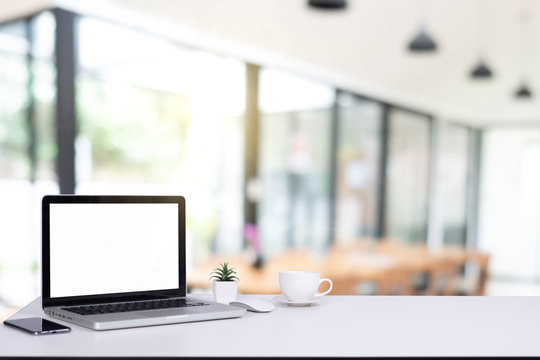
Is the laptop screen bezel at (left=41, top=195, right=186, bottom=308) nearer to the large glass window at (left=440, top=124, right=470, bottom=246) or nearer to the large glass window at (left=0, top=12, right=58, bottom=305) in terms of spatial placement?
the large glass window at (left=0, top=12, right=58, bottom=305)

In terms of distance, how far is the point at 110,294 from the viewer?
1512mm

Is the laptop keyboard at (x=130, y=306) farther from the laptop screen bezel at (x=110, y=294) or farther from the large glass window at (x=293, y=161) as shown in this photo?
the large glass window at (x=293, y=161)

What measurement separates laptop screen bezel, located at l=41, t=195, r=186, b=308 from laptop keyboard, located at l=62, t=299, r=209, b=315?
1.3 inches

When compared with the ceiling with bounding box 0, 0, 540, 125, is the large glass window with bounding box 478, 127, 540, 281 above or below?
below

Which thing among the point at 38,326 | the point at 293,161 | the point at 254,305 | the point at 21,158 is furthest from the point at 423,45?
the point at 38,326

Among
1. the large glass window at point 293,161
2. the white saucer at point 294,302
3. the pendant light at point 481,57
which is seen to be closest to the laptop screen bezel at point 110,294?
the white saucer at point 294,302

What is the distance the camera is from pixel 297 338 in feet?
4.09

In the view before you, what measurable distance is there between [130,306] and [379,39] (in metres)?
5.84

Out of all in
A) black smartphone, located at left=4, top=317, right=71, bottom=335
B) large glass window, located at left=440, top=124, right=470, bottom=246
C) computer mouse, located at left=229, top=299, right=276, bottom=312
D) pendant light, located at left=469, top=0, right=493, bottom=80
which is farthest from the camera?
large glass window, located at left=440, top=124, right=470, bottom=246

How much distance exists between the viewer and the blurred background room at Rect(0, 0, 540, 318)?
4.61m

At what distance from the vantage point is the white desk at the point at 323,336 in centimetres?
114

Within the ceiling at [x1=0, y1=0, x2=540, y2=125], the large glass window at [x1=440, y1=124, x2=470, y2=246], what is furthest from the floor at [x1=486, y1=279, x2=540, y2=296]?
the ceiling at [x1=0, y1=0, x2=540, y2=125]

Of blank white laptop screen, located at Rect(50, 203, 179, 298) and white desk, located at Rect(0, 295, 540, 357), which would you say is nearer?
white desk, located at Rect(0, 295, 540, 357)

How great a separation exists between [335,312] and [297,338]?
0.33 metres
